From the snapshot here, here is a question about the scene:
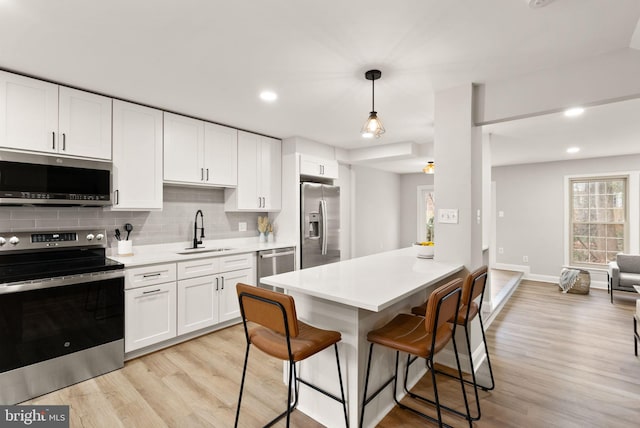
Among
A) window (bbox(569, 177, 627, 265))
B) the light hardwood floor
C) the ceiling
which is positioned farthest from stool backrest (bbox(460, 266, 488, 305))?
window (bbox(569, 177, 627, 265))

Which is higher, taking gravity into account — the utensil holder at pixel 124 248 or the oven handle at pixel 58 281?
the utensil holder at pixel 124 248

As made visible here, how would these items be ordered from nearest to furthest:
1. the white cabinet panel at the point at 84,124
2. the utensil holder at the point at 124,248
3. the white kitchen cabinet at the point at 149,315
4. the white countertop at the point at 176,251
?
1. the white cabinet panel at the point at 84,124
2. the white kitchen cabinet at the point at 149,315
3. the white countertop at the point at 176,251
4. the utensil holder at the point at 124,248

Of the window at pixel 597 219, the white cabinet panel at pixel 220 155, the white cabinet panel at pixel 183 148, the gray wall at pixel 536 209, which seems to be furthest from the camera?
the gray wall at pixel 536 209

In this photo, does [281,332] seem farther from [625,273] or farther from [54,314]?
[625,273]

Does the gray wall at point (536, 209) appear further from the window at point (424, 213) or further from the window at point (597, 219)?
the window at point (424, 213)

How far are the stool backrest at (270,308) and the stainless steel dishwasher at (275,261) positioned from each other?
2071mm

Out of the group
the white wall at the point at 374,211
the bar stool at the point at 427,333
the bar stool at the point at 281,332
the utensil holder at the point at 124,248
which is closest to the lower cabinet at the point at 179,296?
the utensil holder at the point at 124,248

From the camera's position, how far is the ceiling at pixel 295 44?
5.60 ft

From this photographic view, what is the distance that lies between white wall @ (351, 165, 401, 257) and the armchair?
147 inches

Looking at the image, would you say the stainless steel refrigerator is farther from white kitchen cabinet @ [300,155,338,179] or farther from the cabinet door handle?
the cabinet door handle

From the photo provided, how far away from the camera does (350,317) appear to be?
1.83 meters

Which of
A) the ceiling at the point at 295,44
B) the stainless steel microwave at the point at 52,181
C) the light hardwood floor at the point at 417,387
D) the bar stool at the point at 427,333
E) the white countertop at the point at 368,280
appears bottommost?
the light hardwood floor at the point at 417,387

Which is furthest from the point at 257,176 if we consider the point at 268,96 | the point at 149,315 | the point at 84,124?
the point at 149,315

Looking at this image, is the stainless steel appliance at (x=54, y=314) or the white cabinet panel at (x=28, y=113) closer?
the stainless steel appliance at (x=54, y=314)
